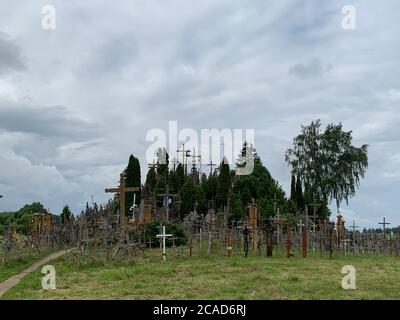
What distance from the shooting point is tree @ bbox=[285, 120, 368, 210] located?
53938 mm

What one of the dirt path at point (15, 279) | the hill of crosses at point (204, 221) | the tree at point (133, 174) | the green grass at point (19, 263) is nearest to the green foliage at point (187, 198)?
the hill of crosses at point (204, 221)

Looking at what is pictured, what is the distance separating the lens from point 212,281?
54.0 feet

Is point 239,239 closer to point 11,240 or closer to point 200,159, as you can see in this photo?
point 11,240

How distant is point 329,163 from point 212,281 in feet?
131

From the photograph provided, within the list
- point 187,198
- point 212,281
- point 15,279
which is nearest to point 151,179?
point 187,198

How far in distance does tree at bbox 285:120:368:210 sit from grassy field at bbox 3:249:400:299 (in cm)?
3149

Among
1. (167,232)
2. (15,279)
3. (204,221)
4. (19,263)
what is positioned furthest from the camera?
(204,221)

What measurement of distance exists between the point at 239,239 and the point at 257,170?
2045 cm

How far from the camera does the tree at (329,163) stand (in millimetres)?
53938

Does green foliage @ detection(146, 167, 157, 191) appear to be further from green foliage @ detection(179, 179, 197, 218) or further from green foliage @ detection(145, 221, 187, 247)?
green foliage @ detection(145, 221, 187, 247)

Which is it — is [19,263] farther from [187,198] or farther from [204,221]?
[187,198]

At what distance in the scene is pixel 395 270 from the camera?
20.8 m

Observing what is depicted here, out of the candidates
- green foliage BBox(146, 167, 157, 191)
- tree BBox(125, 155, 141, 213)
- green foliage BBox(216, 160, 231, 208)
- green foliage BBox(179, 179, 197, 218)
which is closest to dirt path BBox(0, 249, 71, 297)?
tree BBox(125, 155, 141, 213)
